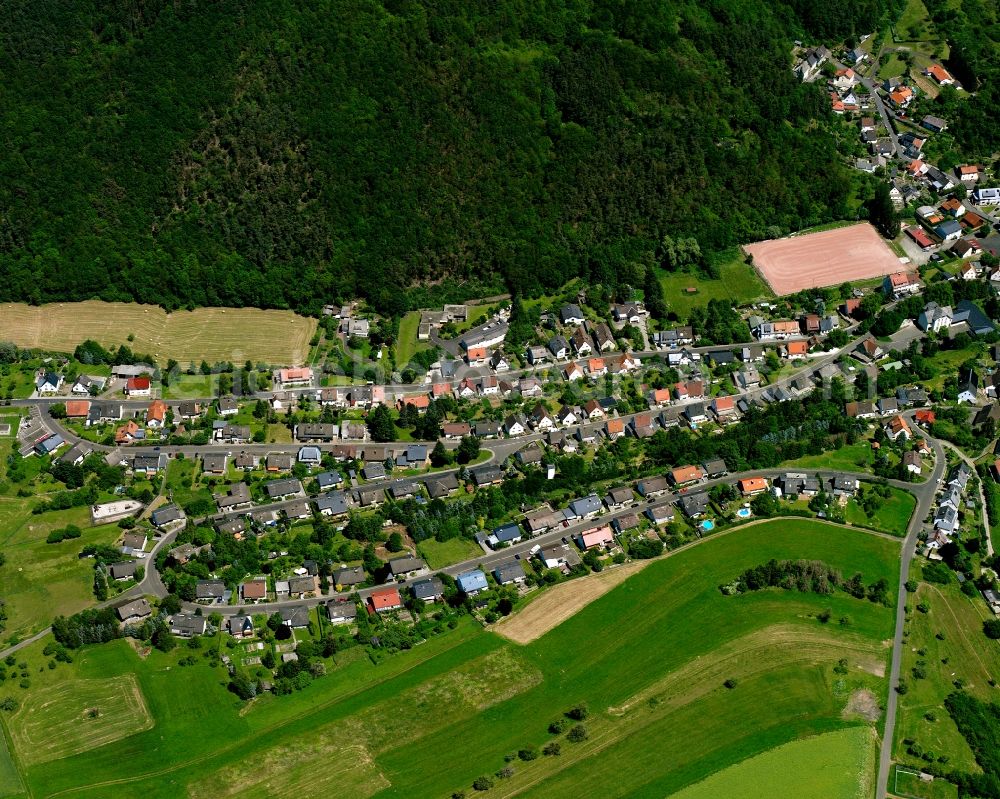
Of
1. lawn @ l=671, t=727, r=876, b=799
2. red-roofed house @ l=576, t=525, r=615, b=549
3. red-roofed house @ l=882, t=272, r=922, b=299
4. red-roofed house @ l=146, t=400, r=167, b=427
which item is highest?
red-roofed house @ l=882, t=272, r=922, b=299

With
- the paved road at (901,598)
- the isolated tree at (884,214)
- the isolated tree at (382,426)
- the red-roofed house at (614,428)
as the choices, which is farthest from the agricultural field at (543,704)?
the isolated tree at (884,214)

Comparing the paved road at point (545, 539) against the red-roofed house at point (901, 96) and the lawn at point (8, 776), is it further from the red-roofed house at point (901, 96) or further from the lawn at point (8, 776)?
the red-roofed house at point (901, 96)

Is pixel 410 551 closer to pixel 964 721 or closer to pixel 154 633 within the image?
pixel 154 633

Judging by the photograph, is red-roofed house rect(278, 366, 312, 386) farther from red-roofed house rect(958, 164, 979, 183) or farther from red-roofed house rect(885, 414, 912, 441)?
red-roofed house rect(958, 164, 979, 183)

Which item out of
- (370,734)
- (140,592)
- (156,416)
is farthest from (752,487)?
(156,416)

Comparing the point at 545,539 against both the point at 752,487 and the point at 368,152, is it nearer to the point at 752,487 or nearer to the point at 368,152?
the point at 752,487

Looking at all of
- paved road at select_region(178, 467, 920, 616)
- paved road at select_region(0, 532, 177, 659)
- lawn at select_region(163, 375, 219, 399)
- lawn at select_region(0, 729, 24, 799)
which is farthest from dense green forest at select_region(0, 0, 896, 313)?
lawn at select_region(0, 729, 24, 799)
